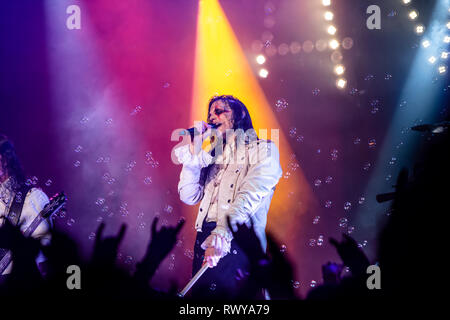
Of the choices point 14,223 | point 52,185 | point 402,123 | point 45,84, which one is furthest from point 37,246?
point 402,123

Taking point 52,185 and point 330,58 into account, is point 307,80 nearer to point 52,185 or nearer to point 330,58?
point 330,58

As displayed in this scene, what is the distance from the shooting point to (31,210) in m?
3.48

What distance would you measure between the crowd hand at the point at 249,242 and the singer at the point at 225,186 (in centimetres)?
4

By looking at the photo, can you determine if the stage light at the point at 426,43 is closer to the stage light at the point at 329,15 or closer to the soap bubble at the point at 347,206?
the stage light at the point at 329,15

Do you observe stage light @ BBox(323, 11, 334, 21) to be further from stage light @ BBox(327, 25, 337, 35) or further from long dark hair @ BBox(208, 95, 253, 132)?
long dark hair @ BBox(208, 95, 253, 132)

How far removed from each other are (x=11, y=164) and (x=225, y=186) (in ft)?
9.94

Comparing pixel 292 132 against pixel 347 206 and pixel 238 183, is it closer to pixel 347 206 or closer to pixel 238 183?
pixel 347 206

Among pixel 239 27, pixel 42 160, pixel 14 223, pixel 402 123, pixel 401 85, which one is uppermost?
pixel 239 27

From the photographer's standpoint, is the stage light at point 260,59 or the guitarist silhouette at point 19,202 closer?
the guitarist silhouette at point 19,202

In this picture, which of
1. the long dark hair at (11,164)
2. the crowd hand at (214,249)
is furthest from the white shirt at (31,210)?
the crowd hand at (214,249)

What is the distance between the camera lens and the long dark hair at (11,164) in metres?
3.78
